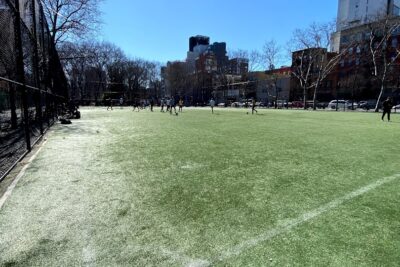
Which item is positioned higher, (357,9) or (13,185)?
(357,9)

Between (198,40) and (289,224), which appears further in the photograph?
(198,40)

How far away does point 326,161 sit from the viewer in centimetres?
704

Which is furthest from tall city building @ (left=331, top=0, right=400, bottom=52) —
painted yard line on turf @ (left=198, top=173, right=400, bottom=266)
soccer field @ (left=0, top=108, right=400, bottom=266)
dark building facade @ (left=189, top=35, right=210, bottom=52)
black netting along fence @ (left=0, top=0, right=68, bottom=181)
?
dark building facade @ (left=189, top=35, right=210, bottom=52)

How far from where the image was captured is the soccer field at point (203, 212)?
9.69 feet

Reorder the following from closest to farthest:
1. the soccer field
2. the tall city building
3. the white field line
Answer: the soccer field < the white field line < the tall city building

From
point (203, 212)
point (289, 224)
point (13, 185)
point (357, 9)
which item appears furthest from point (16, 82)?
point (357, 9)

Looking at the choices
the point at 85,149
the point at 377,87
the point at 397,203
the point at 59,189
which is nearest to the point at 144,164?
the point at 59,189

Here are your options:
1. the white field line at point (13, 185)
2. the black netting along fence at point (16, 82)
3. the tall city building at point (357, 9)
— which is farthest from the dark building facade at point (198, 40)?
the white field line at point (13, 185)

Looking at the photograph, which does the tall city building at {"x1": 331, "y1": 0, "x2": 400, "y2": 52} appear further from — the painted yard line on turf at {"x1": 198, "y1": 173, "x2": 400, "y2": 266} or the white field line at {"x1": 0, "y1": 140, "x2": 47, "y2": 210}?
the white field line at {"x1": 0, "y1": 140, "x2": 47, "y2": 210}

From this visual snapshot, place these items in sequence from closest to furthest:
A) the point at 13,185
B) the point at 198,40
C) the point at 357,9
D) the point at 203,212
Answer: the point at 203,212
the point at 13,185
the point at 357,9
the point at 198,40

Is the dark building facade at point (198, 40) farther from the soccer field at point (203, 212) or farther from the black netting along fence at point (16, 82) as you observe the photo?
the soccer field at point (203, 212)

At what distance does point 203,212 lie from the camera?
3982 mm

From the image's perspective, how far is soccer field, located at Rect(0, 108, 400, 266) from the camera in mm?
2953

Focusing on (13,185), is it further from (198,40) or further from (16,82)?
(198,40)
